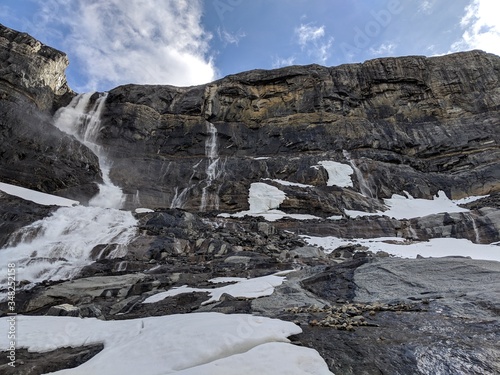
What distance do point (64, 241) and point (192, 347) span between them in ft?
55.0

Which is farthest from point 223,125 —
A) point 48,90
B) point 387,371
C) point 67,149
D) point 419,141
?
point 387,371

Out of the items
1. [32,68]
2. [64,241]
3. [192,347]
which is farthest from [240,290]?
[32,68]

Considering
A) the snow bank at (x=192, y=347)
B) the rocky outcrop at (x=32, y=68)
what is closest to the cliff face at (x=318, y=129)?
the rocky outcrop at (x=32, y=68)

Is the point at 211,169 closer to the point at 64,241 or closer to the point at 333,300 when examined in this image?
the point at 64,241

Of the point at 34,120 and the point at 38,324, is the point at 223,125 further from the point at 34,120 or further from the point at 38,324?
the point at 38,324

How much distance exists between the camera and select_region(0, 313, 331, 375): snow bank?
13.5 ft

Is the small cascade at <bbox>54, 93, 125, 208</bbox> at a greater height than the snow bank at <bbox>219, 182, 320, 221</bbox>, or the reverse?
the small cascade at <bbox>54, 93, 125, 208</bbox>

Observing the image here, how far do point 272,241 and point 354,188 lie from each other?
1632 centimetres

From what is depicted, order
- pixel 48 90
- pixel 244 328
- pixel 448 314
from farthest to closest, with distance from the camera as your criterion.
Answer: pixel 48 90 < pixel 448 314 < pixel 244 328

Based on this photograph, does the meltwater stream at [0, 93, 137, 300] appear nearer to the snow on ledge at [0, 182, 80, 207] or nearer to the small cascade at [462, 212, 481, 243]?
the snow on ledge at [0, 182, 80, 207]

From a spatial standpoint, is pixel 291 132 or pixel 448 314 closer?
pixel 448 314

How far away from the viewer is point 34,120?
33.7 m

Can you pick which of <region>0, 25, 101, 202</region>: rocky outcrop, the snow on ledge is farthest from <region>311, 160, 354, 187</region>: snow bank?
the snow on ledge

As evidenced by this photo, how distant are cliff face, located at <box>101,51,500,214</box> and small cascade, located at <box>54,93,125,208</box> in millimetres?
1246
